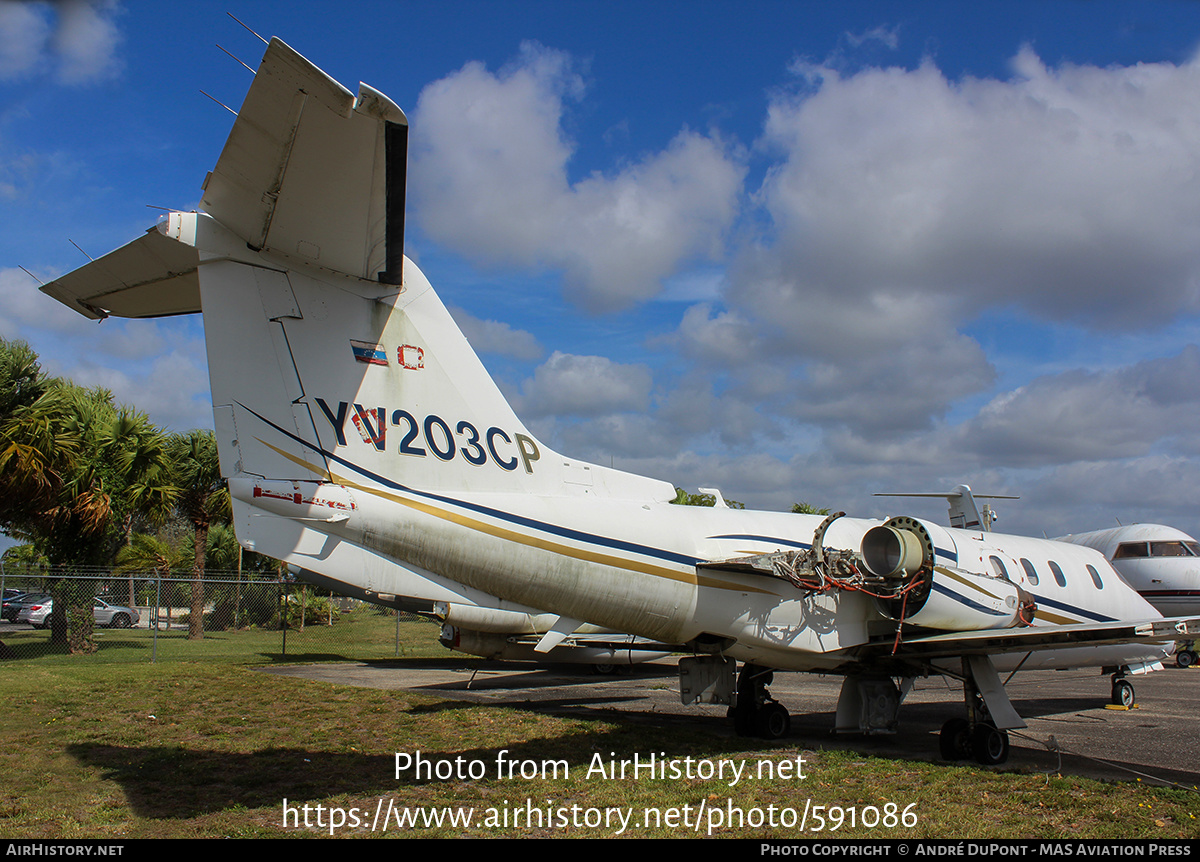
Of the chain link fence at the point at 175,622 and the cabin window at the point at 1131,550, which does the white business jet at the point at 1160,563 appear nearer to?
the cabin window at the point at 1131,550

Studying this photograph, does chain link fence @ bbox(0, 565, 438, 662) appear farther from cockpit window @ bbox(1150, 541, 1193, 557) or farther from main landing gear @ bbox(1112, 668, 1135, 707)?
cockpit window @ bbox(1150, 541, 1193, 557)

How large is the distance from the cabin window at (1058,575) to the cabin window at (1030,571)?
0.52 meters

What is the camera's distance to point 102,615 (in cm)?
3281

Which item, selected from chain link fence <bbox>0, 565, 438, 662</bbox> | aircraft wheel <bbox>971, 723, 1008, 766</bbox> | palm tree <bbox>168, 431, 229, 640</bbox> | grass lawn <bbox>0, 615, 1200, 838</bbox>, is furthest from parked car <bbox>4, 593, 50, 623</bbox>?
aircraft wheel <bbox>971, 723, 1008, 766</bbox>

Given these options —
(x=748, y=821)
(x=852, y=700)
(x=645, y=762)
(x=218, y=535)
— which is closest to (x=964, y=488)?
(x=852, y=700)

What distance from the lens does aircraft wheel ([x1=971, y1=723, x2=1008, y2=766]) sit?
8.70 metres

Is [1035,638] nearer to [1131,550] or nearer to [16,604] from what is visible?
[1131,550]

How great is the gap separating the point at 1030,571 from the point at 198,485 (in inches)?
923

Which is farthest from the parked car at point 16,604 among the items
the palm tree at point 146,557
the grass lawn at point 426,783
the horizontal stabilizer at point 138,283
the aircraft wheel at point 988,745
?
the aircraft wheel at point 988,745

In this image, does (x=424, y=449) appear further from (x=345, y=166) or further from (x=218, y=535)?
(x=218, y=535)

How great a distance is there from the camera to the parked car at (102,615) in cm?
3178

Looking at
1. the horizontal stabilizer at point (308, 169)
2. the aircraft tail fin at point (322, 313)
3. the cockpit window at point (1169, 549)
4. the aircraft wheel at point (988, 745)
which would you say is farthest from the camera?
the cockpit window at point (1169, 549)

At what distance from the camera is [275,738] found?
947cm

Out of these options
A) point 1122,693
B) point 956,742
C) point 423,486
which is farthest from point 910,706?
point 423,486
